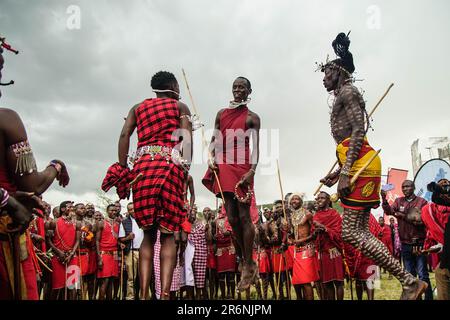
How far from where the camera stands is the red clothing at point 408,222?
28.7ft

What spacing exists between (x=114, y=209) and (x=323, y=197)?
6.14 m

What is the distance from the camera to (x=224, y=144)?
566cm

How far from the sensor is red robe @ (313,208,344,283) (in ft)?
26.3

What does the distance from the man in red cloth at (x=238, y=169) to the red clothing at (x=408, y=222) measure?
4.33 meters

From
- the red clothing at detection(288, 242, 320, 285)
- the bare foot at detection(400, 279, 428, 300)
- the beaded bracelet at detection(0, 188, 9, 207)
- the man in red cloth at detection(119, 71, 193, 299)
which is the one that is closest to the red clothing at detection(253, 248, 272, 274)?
the red clothing at detection(288, 242, 320, 285)

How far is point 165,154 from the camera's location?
4145 mm

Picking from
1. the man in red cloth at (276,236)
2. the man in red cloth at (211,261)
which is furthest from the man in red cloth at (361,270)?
the man in red cloth at (211,261)

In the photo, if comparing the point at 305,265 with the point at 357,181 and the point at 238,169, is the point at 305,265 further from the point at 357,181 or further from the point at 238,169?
the point at 357,181

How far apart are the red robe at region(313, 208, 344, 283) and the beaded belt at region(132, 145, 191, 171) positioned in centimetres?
495

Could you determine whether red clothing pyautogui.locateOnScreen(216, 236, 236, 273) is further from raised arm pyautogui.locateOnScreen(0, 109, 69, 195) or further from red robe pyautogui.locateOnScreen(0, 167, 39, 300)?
raised arm pyautogui.locateOnScreen(0, 109, 69, 195)

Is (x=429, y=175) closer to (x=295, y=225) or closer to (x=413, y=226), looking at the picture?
(x=413, y=226)

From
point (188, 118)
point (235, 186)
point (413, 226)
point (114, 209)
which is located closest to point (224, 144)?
point (235, 186)

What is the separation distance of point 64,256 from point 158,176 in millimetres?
6813

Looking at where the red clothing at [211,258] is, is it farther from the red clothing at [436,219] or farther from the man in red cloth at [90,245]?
the red clothing at [436,219]
